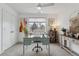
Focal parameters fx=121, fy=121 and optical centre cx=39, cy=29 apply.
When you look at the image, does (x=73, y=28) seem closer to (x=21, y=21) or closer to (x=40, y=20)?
(x=40, y=20)

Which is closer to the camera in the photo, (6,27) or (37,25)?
(6,27)

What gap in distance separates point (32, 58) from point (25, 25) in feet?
24.0

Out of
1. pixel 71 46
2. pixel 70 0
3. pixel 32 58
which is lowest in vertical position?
pixel 71 46

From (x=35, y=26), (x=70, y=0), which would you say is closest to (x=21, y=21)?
(x=35, y=26)

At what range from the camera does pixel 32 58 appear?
3.53ft

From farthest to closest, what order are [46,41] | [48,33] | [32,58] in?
[48,33]
[46,41]
[32,58]

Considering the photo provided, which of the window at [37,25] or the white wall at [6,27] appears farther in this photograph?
the window at [37,25]

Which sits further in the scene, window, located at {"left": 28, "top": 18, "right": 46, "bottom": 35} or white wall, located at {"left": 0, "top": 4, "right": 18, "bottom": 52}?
window, located at {"left": 28, "top": 18, "right": 46, "bottom": 35}

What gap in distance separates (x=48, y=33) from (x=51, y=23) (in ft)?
2.49

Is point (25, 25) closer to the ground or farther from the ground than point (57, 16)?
closer to the ground

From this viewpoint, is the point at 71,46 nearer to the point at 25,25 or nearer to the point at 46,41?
the point at 46,41

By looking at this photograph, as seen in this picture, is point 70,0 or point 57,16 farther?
point 57,16

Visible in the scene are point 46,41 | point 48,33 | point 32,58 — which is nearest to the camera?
point 32,58

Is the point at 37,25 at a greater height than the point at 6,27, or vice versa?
the point at 37,25
